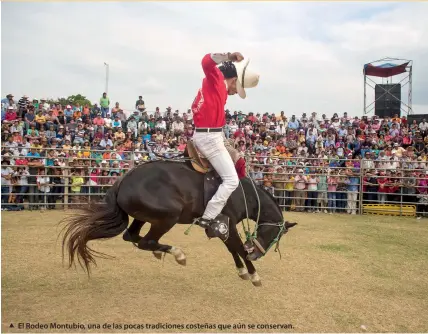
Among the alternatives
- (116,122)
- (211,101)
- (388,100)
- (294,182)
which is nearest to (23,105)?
(116,122)

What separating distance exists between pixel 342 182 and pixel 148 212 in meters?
10.6

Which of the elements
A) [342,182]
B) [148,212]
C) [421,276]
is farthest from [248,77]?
[342,182]

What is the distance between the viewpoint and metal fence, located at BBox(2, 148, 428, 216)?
12969 mm

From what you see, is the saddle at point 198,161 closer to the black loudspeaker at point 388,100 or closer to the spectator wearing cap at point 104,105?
the spectator wearing cap at point 104,105

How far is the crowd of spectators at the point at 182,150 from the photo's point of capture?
13.1m

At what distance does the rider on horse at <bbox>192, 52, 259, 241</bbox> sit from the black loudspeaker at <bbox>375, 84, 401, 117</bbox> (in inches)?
865

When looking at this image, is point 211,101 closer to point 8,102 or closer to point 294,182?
point 294,182

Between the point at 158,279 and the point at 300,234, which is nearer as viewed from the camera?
the point at 158,279

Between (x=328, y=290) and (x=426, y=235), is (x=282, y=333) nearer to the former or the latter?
(x=328, y=290)

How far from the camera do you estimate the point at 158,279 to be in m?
5.91

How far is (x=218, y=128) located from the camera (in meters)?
5.13

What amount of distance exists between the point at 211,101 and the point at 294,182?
10.1 m

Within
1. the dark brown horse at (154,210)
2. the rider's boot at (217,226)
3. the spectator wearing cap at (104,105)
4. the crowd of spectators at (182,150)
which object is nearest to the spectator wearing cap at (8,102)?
the crowd of spectators at (182,150)

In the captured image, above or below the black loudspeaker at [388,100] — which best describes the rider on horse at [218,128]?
below
